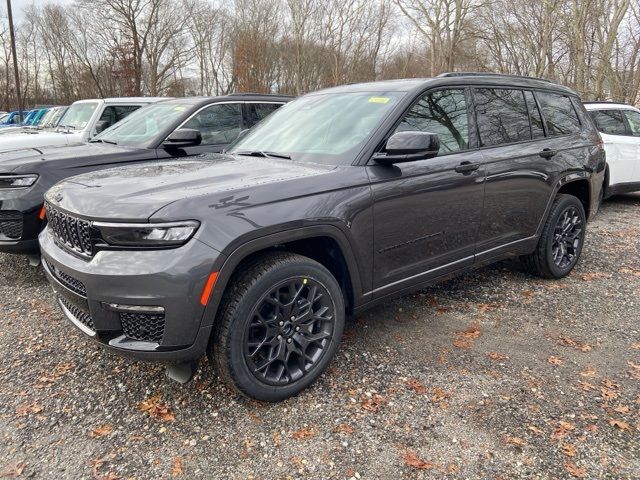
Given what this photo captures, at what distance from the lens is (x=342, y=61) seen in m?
38.4

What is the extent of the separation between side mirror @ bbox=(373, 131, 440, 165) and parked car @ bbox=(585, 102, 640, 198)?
6.39 m

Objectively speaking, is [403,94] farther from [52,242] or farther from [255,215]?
[52,242]

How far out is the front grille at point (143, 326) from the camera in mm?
2309

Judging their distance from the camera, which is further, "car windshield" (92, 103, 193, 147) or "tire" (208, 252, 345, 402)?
"car windshield" (92, 103, 193, 147)

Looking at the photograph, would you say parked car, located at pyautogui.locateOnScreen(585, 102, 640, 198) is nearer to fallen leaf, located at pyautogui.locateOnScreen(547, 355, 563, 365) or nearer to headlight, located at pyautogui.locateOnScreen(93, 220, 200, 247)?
fallen leaf, located at pyautogui.locateOnScreen(547, 355, 563, 365)

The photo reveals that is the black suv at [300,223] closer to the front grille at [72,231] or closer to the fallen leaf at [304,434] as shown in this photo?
the front grille at [72,231]

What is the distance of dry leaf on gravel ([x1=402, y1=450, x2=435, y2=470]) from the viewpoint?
2.28 m

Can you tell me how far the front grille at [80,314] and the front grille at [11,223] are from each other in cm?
185

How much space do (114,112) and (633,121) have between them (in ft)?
29.3

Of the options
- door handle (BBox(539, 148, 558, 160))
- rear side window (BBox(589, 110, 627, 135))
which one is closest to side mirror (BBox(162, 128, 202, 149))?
door handle (BBox(539, 148, 558, 160))

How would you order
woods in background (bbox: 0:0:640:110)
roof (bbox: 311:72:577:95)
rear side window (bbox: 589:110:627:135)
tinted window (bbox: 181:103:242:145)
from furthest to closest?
1. woods in background (bbox: 0:0:640:110)
2. rear side window (bbox: 589:110:627:135)
3. tinted window (bbox: 181:103:242:145)
4. roof (bbox: 311:72:577:95)

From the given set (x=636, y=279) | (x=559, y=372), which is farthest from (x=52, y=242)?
(x=636, y=279)

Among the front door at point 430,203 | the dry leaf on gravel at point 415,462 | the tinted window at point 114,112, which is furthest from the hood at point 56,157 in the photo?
the dry leaf on gravel at point 415,462

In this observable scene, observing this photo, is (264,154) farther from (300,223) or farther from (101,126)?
(101,126)
